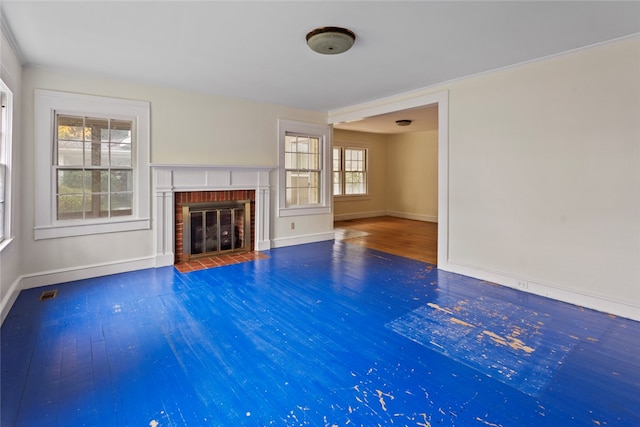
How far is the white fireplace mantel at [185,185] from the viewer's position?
470cm

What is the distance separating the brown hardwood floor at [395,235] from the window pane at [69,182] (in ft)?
14.9

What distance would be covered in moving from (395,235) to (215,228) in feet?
13.2

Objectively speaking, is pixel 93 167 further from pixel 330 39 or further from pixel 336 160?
pixel 336 160

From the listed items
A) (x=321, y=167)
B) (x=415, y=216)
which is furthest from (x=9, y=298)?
(x=415, y=216)

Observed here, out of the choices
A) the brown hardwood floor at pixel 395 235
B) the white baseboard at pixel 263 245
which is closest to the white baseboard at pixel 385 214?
the brown hardwood floor at pixel 395 235

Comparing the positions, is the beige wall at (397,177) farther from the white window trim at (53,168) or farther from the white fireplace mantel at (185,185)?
the white window trim at (53,168)

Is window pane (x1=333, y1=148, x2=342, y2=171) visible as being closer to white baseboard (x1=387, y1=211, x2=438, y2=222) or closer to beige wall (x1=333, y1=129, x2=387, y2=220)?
beige wall (x1=333, y1=129, x2=387, y2=220)

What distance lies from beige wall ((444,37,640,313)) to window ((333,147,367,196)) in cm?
532

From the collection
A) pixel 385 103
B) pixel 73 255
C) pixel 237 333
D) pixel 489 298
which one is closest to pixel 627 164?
pixel 489 298

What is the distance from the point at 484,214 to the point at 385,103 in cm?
243

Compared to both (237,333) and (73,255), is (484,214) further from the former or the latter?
(73,255)

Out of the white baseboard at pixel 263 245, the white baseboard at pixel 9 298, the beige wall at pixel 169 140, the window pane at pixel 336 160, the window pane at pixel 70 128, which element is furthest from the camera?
the window pane at pixel 336 160

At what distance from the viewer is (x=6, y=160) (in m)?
3.21

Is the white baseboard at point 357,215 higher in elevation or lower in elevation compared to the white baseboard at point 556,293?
higher
